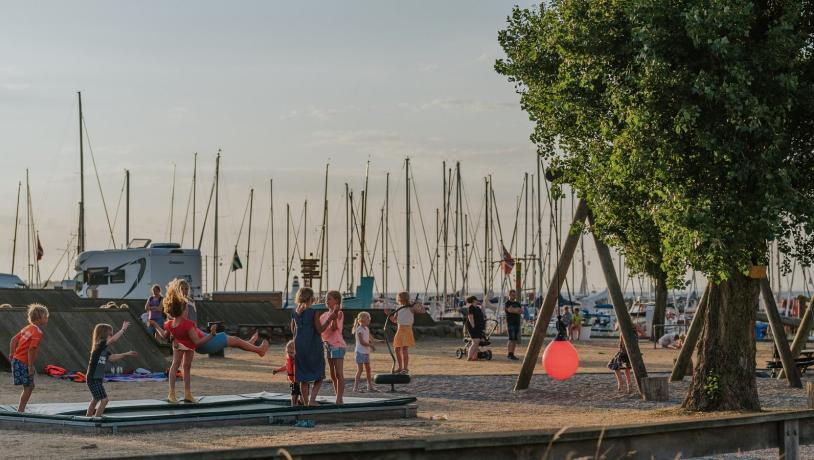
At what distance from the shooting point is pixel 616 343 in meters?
51.6

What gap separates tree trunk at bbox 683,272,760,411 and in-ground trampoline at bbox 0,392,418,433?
5.31m

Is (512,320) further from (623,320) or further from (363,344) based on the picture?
(363,344)

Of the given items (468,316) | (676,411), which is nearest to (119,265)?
(468,316)

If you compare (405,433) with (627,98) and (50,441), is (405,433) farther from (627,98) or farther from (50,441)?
(627,98)

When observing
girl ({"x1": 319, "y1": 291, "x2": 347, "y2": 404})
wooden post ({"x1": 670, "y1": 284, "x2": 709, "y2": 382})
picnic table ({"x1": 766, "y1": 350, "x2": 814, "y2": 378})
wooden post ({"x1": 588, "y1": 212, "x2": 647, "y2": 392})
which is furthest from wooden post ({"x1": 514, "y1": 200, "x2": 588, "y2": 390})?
picnic table ({"x1": 766, "y1": 350, "x2": 814, "y2": 378})

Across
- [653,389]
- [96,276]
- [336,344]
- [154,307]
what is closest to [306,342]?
[336,344]

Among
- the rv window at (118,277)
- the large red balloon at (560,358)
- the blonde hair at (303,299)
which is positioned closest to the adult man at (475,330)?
the large red balloon at (560,358)

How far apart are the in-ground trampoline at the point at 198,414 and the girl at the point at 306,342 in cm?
51

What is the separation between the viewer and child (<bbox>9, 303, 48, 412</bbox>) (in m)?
19.0

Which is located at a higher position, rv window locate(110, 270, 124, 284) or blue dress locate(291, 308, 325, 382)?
rv window locate(110, 270, 124, 284)

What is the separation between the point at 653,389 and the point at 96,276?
3438 centimetres

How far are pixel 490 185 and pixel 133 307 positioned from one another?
45598 millimetres

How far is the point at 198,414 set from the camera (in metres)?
17.7

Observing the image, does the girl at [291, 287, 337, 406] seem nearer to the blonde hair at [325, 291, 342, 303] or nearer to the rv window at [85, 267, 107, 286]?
the blonde hair at [325, 291, 342, 303]
